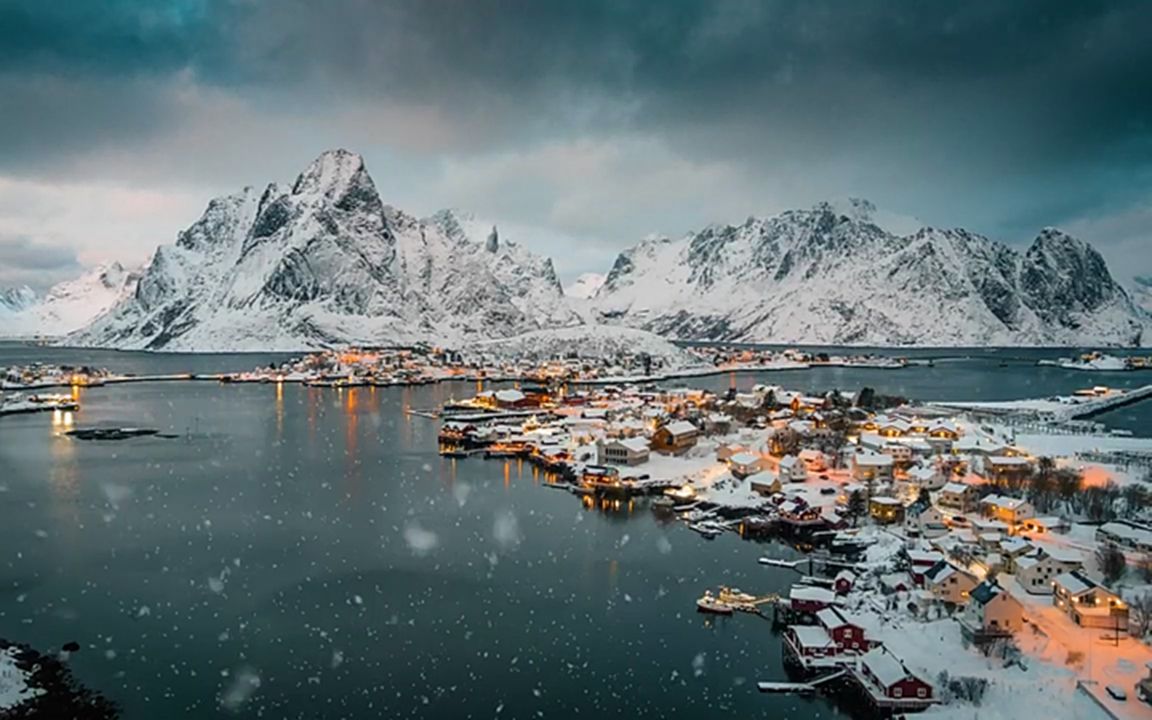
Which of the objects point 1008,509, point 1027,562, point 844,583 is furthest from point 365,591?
point 1008,509

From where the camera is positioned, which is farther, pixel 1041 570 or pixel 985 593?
pixel 1041 570

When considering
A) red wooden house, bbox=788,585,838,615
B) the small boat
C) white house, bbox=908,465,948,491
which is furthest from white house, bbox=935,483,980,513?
the small boat

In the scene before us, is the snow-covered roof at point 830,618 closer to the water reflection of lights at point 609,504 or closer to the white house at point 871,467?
the water reflection of lights at point 609,504

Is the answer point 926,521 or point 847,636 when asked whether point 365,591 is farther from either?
point 926,521

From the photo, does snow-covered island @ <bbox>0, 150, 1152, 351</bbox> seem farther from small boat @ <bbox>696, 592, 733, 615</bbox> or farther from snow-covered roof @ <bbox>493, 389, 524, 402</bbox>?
small boat @ <bbox>696, 592, 733, 615</bbox>

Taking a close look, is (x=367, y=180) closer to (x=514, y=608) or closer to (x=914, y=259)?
(x=914, y=259)

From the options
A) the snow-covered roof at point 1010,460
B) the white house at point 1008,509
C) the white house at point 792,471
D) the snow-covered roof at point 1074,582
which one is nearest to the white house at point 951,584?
the snow-covered roof at point 1074,582

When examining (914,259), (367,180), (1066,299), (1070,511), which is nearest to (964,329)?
(914,259)
